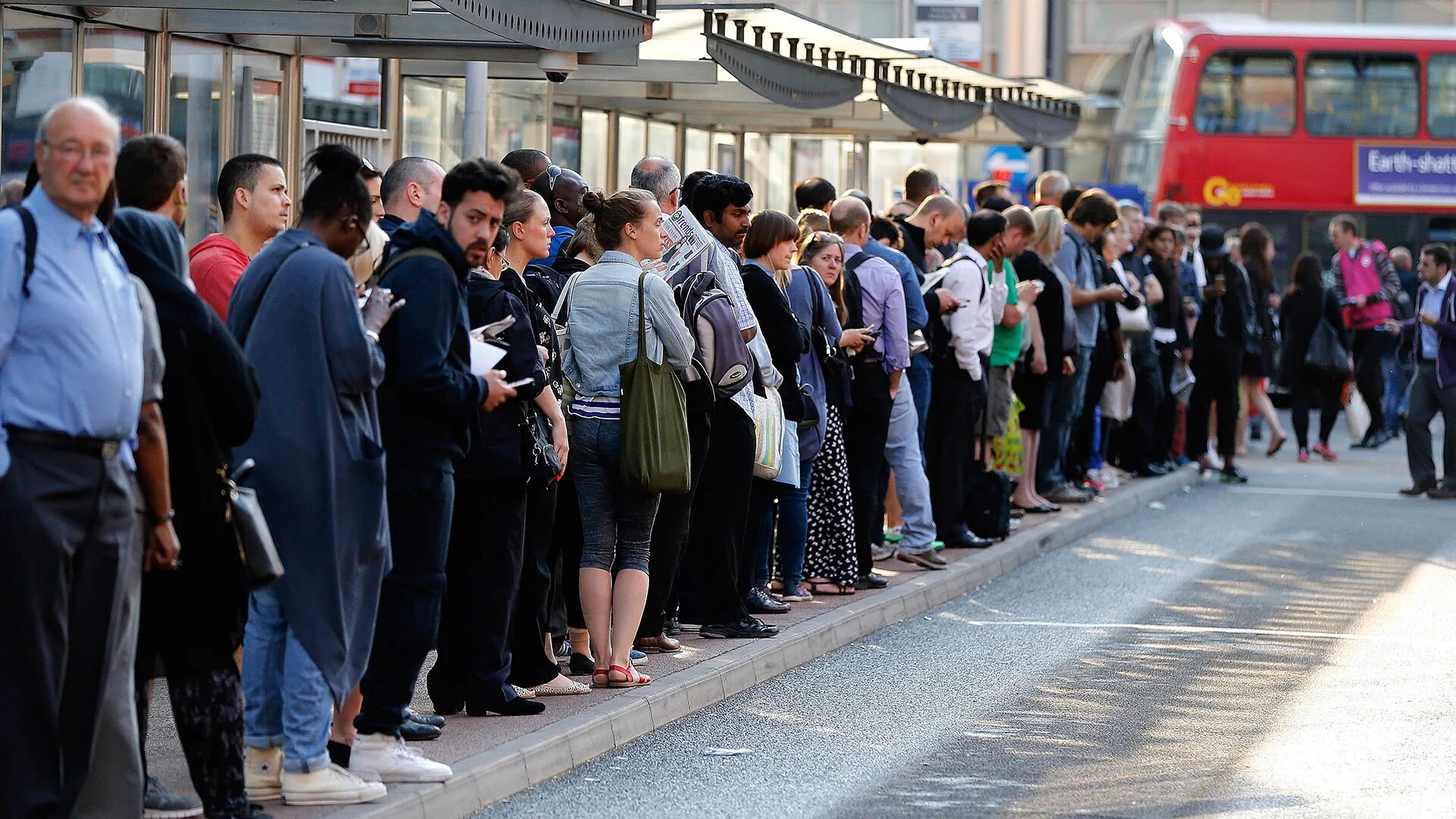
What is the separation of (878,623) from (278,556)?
5.25 meters

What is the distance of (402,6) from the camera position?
8.70 meters

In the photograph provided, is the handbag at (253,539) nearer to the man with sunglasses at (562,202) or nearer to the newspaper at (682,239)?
the newspaper at (682,239)

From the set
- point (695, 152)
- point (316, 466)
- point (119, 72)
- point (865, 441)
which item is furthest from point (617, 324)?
→ point (695, 152)

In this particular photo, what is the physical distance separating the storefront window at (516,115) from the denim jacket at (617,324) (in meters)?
6.21

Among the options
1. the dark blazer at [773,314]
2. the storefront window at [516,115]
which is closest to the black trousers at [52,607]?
the dark blazer at [773,314]

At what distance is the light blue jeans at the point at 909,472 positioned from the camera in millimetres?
11898

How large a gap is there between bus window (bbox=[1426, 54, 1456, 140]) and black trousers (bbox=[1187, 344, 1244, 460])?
10.6m

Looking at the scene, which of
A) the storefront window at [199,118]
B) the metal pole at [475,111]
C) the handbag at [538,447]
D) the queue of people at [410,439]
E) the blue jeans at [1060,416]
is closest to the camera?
the queue of people at [410,439]

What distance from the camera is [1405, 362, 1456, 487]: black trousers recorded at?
18094mm

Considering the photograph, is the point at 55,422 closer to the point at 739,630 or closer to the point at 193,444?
the point at 193,444

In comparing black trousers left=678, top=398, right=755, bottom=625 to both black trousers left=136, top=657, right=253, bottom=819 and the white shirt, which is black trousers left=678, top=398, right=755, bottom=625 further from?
black trousers left=136, top=657, right=253, bottom=819

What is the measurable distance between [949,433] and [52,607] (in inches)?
321

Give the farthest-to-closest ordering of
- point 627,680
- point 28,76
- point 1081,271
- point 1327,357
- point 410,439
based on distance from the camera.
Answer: point 1327,357, point 1081,271, point 28,76, point 627,680, point 410,439

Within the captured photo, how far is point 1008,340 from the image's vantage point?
44.8 feet
